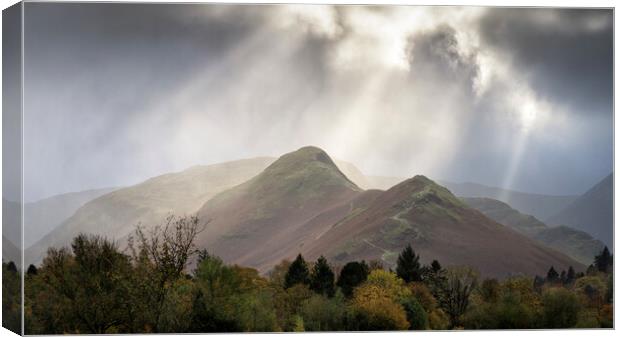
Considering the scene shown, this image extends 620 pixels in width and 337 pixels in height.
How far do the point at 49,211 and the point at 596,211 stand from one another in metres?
11.5

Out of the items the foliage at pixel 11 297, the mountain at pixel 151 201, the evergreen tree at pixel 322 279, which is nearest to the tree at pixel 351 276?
the evergreen tree at pixel 322 279

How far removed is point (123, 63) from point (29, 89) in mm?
2140

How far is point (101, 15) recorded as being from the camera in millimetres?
25016

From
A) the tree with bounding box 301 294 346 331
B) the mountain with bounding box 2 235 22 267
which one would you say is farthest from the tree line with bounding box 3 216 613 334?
the mountain with bounding box 2 235 22 267

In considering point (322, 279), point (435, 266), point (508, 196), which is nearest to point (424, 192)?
point (435, 266)

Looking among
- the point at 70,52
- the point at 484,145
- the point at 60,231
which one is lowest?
the point at 60,231

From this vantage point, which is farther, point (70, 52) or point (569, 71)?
point (569, 71)

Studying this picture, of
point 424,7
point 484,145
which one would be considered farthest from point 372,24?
point 484,145

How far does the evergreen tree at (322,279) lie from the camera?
26.2 meters

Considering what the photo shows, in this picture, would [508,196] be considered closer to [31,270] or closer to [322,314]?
[322,314]

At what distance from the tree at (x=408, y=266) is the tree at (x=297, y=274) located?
6.46 feet

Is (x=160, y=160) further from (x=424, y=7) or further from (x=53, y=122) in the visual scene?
(x=424, y=7)

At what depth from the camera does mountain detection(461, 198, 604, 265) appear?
88.5ft

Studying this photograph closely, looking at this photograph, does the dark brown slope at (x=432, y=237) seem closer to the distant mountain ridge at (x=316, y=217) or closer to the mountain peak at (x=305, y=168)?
the distant mountain ridge at (x=316, y=217)
